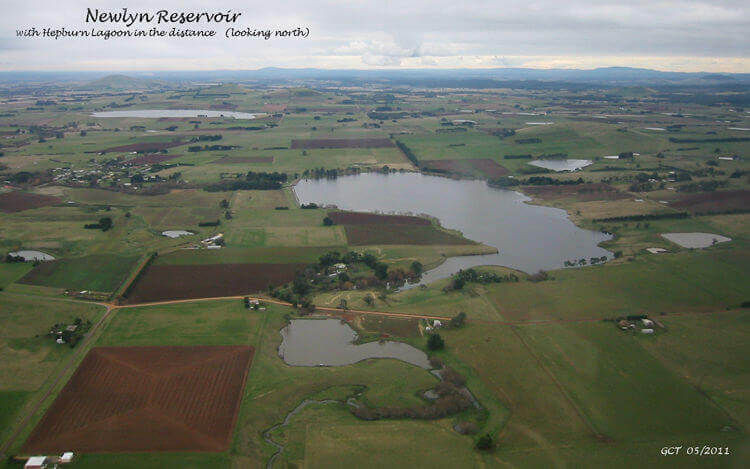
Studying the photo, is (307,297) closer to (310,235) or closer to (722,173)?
(310,235)

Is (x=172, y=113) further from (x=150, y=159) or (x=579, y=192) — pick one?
(x=579, y=192)

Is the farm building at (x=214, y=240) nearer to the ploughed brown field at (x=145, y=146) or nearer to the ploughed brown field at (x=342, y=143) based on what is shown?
the ploughed brown field at (x=342, y=143)

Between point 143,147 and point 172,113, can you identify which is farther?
point 172,113

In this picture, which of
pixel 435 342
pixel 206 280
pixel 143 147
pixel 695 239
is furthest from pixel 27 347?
pixel 143 147

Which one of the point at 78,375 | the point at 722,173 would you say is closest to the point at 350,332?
the point at 78,375

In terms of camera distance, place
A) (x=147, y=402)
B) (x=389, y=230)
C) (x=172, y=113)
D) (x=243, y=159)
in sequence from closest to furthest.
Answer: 1. (x=147, y=402)
2. (x=389, y=230)
3. (x=243, y=159)
4. (x=172, y=113)

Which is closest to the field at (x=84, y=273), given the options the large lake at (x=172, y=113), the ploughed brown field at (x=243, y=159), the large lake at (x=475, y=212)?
the large lake at (x=475, y=212)
